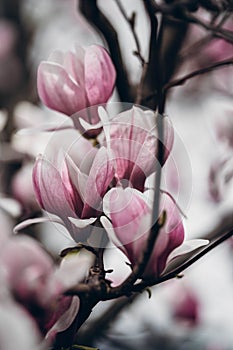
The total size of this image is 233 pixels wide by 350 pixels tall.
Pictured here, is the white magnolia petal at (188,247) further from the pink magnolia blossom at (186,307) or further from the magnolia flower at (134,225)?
the pink magnolia blossom at (186,307)

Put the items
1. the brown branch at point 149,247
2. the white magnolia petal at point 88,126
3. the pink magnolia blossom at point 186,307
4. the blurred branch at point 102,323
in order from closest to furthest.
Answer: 1. the brown branch at point 149,247
2. the white magnolia petal at point 88,126
3. the blurred branch at point 102,323
4. the pink magnolia blossom at point 186,307

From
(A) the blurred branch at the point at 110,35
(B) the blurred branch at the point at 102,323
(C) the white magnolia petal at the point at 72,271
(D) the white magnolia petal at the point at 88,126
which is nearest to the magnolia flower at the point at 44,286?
(C) the white magnolia petal at the point at 72,271

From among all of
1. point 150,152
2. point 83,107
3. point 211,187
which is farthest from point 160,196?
point 211,187

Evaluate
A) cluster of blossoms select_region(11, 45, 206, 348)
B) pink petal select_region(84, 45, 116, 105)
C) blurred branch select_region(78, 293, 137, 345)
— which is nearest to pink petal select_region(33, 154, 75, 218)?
cluster of blossoms select_region(11, 45, 206, 348)

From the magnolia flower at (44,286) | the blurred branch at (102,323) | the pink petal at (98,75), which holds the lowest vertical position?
the blurred branch at (102,323)

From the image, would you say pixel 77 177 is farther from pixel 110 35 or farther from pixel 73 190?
pixel 110 35

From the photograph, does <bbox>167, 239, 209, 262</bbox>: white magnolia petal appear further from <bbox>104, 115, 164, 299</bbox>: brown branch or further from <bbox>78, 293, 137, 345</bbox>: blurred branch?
<bbox>78, 293, 137, 345</bbox>: blurred branch
